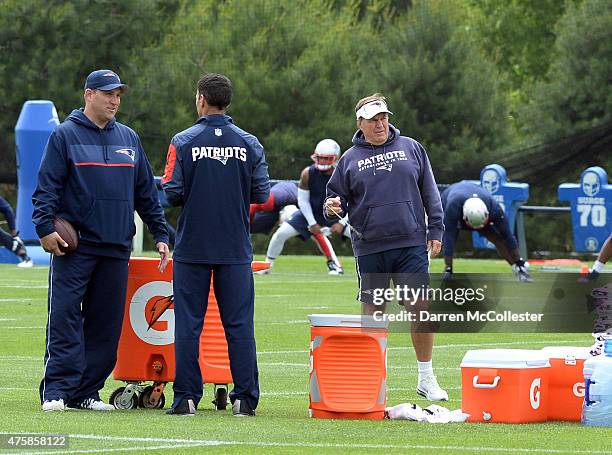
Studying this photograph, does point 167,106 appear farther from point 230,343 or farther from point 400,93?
point 230,343

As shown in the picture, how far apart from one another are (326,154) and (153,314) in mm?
13597

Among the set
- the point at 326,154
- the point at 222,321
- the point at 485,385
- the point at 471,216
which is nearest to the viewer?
the point at 485,385

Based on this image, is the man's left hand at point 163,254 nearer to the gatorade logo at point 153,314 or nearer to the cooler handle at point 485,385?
the gatorade logo at point 153,314

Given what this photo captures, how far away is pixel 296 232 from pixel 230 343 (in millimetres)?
15999

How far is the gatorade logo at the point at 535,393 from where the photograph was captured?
9406mm

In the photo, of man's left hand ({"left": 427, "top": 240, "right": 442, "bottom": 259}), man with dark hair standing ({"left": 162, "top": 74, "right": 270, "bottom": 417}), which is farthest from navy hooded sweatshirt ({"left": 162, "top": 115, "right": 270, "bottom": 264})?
man's left hand ({"left": 427, "top": 240, "right": 442, "bottom": 259})

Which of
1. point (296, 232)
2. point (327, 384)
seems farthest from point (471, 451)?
point (296, 232)

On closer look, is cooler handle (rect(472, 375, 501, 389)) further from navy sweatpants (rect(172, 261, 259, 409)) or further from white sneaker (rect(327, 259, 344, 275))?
white sneaker (rect(327, 259, 344, 275))

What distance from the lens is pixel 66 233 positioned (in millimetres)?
9672

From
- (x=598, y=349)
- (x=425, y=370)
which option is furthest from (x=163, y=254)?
(x=598, y=349)

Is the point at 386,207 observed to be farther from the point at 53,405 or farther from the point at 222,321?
the point at 53,405

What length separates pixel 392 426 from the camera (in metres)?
9.12

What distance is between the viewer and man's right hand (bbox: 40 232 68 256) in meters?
9.57

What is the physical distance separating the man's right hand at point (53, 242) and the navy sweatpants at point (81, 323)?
153 millimetres
